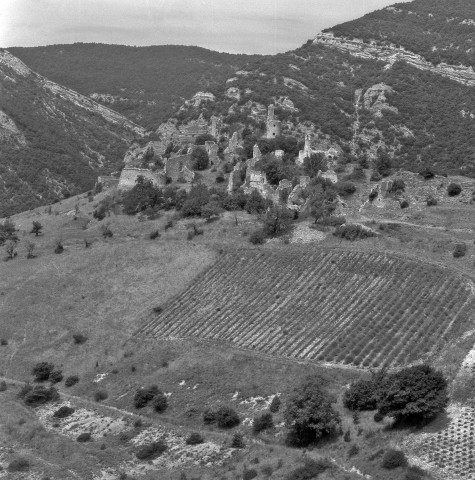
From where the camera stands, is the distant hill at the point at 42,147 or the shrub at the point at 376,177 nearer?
the shrub at the point at 376,177

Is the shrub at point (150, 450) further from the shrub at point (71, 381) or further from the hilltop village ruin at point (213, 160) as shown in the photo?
the hilltop village ruin at point (213, 160)

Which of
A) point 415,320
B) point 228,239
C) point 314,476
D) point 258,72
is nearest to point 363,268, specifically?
point 415,320

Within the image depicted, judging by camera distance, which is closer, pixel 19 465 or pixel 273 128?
pixel 19 465

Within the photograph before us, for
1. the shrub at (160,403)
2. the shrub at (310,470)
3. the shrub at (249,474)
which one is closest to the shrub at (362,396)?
the shrub at (310,470)

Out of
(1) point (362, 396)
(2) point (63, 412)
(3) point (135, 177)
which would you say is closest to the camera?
(1) point (362, 396)

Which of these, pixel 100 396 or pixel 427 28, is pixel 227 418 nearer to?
pixel 100 396

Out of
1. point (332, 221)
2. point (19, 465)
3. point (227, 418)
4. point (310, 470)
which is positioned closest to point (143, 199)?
point (332, 221)

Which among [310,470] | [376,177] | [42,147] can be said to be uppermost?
[376,177]

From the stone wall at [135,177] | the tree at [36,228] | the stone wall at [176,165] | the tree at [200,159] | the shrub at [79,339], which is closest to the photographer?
the shrub at [79,339]

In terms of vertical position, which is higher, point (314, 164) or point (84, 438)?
point (314, 164)
